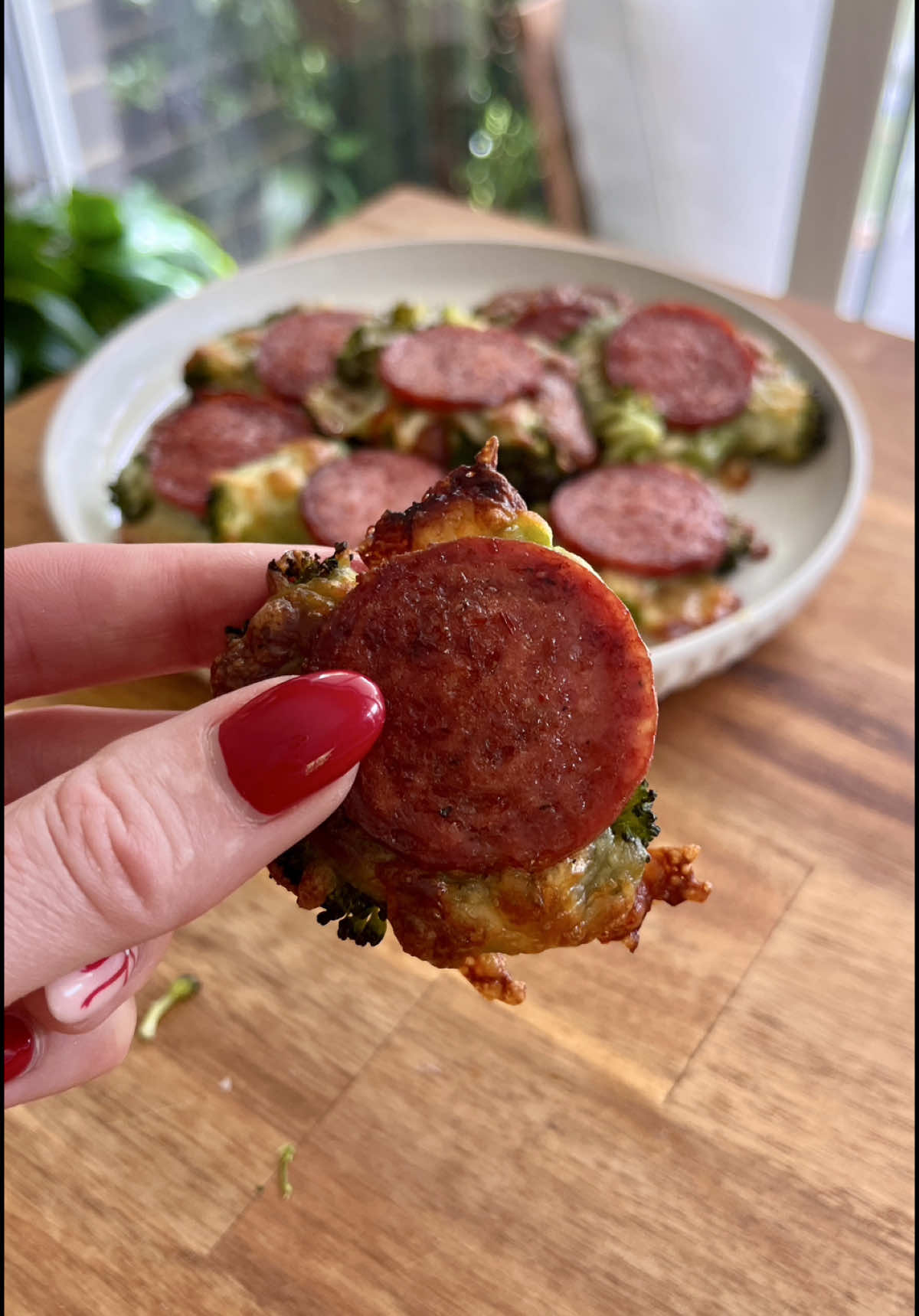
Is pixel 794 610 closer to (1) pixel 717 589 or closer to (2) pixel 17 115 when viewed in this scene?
(1) pixel 717 589

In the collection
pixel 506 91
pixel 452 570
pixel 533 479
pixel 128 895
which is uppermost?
pixel 452 570

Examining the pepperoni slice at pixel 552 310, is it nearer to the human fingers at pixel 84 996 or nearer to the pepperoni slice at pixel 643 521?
the pepperoni slice at pixel 643 521

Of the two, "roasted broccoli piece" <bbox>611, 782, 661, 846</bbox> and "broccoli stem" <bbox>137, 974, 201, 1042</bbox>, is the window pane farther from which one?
"roasted broccoli piece" <bbox>611, 782, 661, 846</bbox>

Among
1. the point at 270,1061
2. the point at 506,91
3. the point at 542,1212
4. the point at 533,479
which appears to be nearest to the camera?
the point at 542,1212

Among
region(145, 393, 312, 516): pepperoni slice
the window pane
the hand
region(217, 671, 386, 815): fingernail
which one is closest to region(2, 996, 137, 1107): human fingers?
the hand

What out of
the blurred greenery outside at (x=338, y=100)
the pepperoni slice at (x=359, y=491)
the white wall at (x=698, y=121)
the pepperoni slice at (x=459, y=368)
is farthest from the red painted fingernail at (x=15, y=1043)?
the blurred greenery outside at (x=338, y=100)

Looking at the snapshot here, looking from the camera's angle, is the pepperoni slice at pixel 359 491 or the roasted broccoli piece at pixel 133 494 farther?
the roasted broccoli piece at pixel 133 494

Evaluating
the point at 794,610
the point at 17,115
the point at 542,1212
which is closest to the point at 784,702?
the point at 794,610
